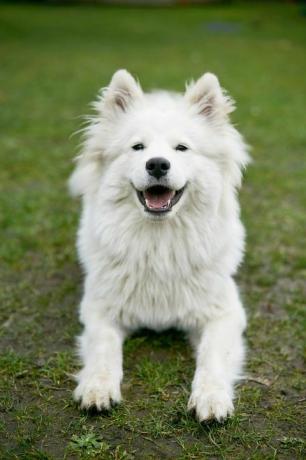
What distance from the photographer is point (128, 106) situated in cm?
340

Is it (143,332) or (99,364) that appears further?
(143,332)

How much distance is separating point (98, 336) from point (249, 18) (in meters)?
23.6

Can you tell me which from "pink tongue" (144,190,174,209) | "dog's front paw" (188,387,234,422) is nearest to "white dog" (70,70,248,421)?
"pink tongue" (144,190,174,209)

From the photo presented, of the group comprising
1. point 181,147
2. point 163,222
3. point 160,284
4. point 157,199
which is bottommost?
point 160,284

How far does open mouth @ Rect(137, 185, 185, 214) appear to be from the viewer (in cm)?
307

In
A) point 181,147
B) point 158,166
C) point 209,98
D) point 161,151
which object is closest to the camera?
point 158,166

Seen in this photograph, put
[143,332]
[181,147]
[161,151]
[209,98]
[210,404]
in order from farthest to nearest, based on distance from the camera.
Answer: [143,332] < [209,98] < [181,147] < [161,151] < [210,404]

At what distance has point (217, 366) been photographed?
296 centimetres

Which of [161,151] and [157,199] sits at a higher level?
[161,151]

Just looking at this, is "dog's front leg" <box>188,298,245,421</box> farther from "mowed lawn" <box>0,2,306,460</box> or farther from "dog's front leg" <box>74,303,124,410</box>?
"dog's front leg" <box>74,303,124,410</box>

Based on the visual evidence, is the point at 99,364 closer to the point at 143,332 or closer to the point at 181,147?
the point at 143,332

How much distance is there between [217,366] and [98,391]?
2.20ft

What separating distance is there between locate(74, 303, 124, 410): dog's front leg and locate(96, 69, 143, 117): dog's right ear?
4.19 ft

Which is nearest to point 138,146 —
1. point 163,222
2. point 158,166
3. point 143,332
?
point 158,166
